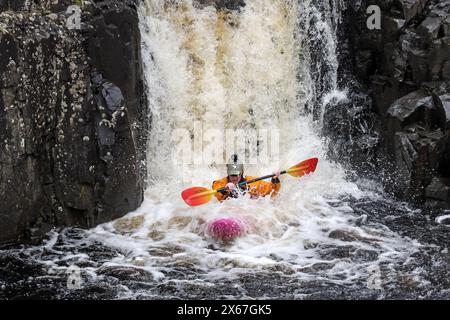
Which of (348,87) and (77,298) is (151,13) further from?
(77,298)

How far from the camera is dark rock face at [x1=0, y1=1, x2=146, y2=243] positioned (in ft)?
24.9

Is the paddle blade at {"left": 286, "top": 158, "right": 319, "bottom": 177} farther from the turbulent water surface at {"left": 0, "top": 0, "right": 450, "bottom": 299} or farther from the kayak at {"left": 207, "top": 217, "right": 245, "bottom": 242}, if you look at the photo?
the kayak at {"left": 207, "top": 217, "right": 245, "bottom": 242}

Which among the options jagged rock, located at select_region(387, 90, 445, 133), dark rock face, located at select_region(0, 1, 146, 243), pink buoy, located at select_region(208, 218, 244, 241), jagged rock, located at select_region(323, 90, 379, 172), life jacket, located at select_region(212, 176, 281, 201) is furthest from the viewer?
jagged rock, located at select_region(323, 90, 379, 172)

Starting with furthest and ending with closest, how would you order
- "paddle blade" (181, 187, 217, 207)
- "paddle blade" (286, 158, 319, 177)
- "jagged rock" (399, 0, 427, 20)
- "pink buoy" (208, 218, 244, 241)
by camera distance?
1. "jagged rock" (399, 0, 427, 20)
2. "paddle blade" (286, 158, 319, 177)
3. "paddle blade" (181, 187, 217, 207)
4. "pink buoy" (208, 218, 244, 241)

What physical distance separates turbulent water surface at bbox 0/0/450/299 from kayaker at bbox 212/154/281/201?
13cm

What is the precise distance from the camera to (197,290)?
21.4 ft

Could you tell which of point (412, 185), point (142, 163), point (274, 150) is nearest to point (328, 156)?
point (274, 150)

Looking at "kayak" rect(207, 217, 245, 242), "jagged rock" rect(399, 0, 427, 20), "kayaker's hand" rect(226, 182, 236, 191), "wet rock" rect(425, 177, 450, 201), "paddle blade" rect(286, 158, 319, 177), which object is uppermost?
"jagged rock" rect(399, 0, 427, 20)

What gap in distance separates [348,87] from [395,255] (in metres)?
3.92

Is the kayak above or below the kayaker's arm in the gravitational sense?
below

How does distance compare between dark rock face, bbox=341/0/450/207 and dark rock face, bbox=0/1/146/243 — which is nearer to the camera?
dark rock face, bbox=0/1/146/243

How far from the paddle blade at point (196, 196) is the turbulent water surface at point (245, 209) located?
0.20 metres

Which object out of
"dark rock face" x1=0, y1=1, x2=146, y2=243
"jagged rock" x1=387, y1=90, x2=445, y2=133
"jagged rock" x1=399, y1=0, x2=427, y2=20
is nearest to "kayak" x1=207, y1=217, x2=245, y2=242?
"dark rock face" x1=0, y1=1, x2=146, y2=243

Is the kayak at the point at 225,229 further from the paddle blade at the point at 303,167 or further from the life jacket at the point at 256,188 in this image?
the paddle blade at the point at 303,167
